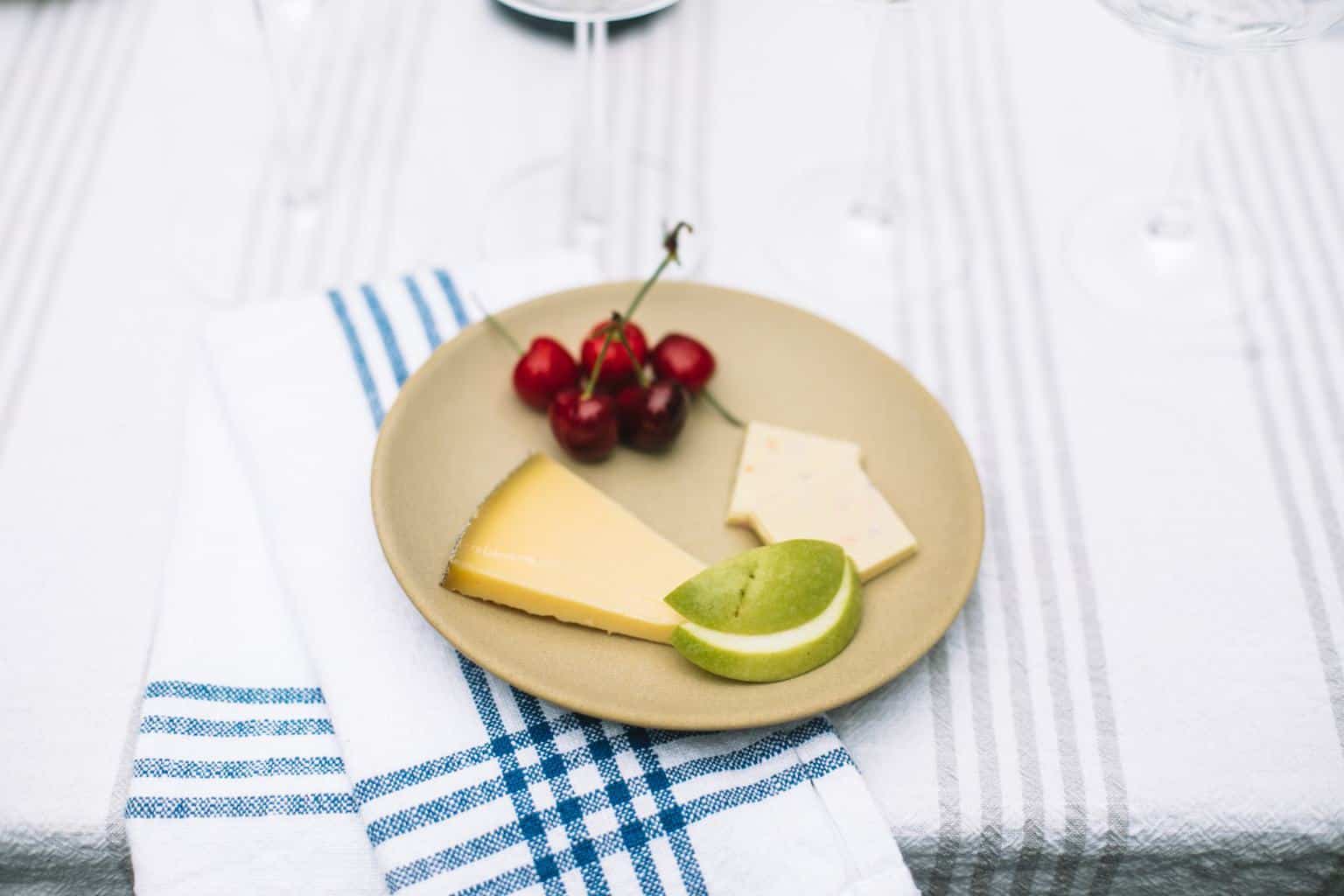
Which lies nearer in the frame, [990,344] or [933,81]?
[990,344]

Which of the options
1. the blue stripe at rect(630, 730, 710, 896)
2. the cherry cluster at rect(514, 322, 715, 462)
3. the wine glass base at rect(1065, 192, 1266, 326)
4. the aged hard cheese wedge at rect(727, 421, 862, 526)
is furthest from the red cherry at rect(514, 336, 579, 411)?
the wine glass base at rect(1065, 192, 1266, 326)

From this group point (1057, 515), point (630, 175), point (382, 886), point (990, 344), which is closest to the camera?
point (382, 886)

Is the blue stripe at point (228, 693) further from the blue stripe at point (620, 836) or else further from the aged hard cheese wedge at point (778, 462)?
the aged hard cheese wedge at point (778, 462)

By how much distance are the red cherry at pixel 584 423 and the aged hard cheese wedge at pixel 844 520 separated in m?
0.10

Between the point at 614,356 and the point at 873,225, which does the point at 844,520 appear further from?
the point at 873,225

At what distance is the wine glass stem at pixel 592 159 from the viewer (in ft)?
2.76

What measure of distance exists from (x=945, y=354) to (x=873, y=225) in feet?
0.46

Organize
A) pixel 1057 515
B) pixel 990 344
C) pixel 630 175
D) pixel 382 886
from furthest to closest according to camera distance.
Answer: pixel 630 175
pixel 990 344
pixel 1057 515
pixel 382 886

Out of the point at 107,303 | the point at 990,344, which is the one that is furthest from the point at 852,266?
the point at 107,303

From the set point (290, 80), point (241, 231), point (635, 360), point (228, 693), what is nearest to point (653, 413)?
point (635, 360)

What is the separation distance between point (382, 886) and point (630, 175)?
567mm

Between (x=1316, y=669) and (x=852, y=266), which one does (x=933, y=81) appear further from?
(x=1316, y=669)

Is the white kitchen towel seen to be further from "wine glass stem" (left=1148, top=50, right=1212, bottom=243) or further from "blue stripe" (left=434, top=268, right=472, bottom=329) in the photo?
"wine glass stem" (left=1148, top=50, right=1212, bottom=243)

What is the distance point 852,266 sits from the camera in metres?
0.85
